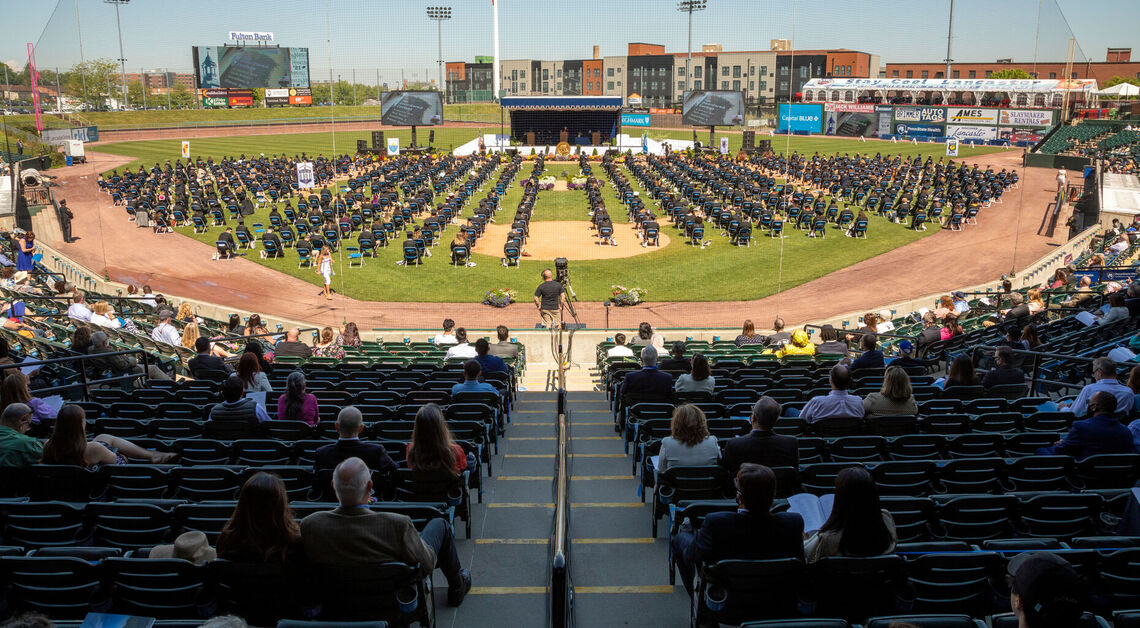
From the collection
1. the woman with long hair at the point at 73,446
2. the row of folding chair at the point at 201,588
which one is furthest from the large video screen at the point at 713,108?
the row of folding chair at the point at 201,588

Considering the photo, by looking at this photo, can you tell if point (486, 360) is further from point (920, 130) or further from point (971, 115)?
point (920, 130)

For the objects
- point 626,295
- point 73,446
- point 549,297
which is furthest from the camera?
point 626,295

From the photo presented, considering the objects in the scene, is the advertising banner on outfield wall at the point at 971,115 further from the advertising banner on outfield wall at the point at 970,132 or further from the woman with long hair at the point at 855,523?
the woman with long hair at the point at 855,523

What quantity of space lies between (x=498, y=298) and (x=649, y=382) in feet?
38.3

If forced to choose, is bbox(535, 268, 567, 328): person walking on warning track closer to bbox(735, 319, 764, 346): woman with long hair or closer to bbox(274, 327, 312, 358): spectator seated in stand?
bbox(735, 319, 764, 346): woman with long hair

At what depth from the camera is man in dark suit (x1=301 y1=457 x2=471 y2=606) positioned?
3.98 metres

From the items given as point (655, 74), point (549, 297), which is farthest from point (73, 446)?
point (655, 74)

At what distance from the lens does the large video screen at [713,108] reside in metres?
59.7

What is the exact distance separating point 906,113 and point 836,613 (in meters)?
69.0

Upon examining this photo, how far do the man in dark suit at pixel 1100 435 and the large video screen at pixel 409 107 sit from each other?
55929 millimetres

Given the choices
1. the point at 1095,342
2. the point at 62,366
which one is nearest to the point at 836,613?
the point at 1095,342

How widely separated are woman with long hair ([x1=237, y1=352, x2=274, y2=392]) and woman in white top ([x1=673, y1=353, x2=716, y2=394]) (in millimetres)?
Result: 4132

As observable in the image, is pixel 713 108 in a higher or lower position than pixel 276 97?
lower

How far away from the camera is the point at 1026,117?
5869cm
